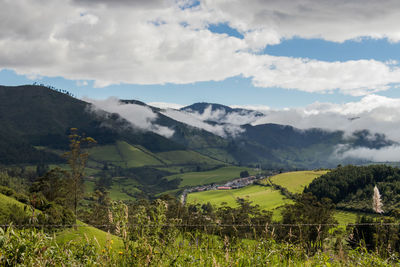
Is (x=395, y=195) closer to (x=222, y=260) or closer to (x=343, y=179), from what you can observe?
(x=343, y=179)

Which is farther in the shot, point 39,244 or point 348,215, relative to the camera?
point 348,215

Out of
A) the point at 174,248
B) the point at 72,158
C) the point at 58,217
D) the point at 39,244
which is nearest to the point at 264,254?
the point at 174,248

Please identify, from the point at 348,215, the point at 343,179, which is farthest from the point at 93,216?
the point at 343,179

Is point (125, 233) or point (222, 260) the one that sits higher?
point (125, 233)

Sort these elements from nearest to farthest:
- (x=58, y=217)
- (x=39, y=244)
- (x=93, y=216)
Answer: (x=39, y=244) < (x=58, y=217) < (x=93, y=216)

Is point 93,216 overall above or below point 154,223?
below

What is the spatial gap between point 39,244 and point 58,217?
1046 centimetres

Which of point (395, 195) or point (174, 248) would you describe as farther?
point (395, 195)

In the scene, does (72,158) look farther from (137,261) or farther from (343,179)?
(343,179)

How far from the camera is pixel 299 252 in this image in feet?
23.6

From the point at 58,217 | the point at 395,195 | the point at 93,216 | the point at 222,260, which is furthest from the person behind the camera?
the point at 395,195

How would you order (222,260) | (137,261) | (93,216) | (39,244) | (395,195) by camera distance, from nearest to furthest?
(39,244)
(137,261)
(222,260)
(93,216)
(395,195)

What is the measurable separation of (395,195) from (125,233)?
155m

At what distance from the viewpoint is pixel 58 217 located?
1498cm
